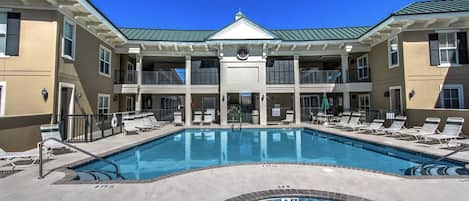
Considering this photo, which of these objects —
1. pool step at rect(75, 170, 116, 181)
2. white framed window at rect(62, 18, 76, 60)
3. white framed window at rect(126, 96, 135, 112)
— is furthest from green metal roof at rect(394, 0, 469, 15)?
white framed window at rect(126, 96, 135, 112)

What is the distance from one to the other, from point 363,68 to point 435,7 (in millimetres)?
5622

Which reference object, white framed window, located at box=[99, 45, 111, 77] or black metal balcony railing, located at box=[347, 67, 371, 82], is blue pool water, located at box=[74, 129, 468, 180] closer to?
white framed window, located at box=[99, 45, 111, 77]

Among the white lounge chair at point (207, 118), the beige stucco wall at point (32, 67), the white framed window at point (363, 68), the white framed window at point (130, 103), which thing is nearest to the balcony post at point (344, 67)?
the white framed window at point (363, 68)

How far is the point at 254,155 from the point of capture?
885cm

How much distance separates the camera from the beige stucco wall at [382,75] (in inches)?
541

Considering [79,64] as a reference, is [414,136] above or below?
below

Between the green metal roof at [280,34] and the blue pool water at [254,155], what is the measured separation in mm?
8770

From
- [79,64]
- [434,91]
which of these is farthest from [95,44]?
[434,91]

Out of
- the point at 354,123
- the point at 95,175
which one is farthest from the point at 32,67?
the point at 354,123

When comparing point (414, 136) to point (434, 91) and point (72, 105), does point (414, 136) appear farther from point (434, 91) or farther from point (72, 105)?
point (72, 105)

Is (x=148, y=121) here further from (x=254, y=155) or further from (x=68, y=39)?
(x=254, y=155)

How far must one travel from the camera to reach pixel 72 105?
1116 centimetres

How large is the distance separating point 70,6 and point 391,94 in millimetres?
17595

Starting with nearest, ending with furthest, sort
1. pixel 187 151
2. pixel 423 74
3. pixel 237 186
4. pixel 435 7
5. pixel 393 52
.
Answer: pixel 237 186
pixel 187 151
pixel 423 74
pixel 435 7
pixel 393 52
